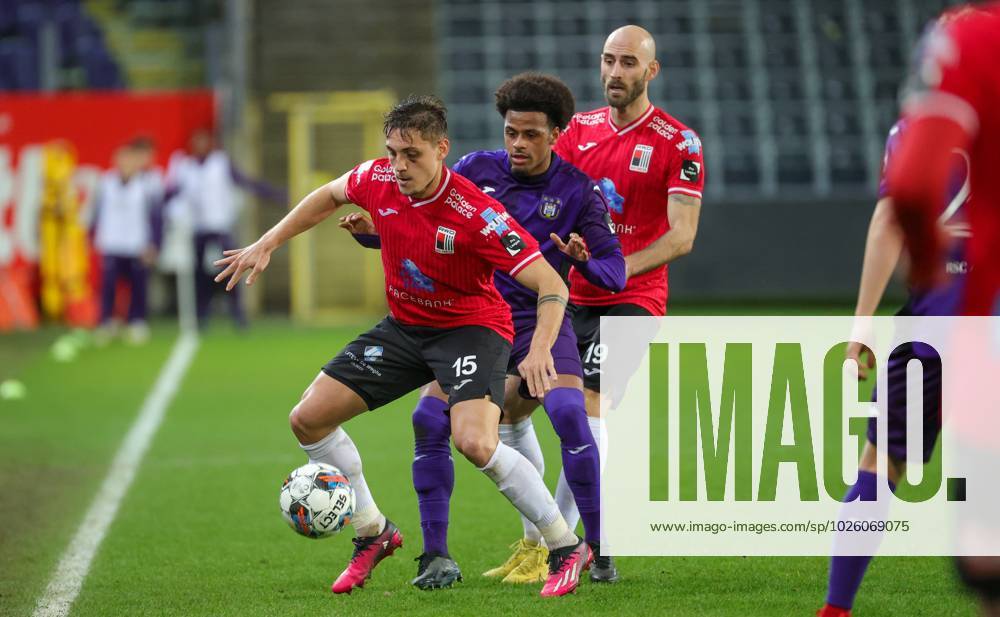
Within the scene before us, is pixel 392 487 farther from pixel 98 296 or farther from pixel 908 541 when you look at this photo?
pixel 98 296

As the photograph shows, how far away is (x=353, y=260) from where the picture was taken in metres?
20.6

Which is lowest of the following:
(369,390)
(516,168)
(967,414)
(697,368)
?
(697,368)

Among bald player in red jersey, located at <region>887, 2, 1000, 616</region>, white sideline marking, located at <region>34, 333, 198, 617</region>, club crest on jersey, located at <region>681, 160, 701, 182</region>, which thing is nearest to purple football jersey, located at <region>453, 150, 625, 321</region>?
club crest on jersey, located at <region>681, 160, 701, 182</region>

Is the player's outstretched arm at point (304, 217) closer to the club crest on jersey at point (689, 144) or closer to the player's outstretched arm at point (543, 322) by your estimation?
the player's outstretched arm at point (543, 322)

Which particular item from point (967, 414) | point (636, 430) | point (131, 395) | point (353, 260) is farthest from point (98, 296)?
point (967, 414)

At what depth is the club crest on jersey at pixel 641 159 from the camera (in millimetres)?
6312

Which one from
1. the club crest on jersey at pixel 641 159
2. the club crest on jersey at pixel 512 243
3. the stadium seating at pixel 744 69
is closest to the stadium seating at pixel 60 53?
the stadium seating at pixel 744 69

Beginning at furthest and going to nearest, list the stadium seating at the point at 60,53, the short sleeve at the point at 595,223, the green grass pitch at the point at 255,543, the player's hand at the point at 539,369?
1. the stadium seating at the point at 60,53
2. the short sleeve at the point at 595,223
3. the green grass pitch at the point at 255,543
4. the player's hand at the point at 539,369

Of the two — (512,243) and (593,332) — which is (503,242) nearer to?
(512,243)

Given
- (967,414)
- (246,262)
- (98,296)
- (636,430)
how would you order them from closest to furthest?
(967,414)
(246,262)
(636,430)
(98,296)

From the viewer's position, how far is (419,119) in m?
5.36

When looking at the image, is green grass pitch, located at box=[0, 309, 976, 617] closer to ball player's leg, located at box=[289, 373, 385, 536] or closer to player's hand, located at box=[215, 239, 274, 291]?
ball player's leg, located at box=[289, 373, 385, 536]

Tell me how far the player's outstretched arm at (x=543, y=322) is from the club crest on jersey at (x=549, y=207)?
20.6 inches

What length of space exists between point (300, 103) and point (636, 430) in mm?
11389
